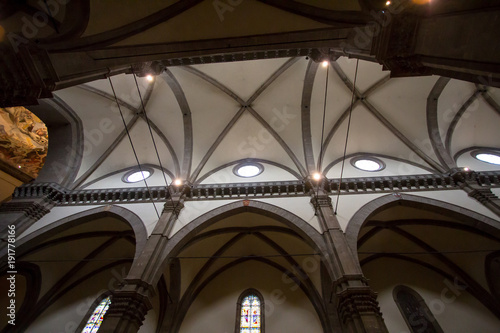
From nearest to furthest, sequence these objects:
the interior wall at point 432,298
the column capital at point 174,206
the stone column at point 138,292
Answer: the stone column at point 138,292 → the interior wall at point 432,298 → the column capital at point 174,206

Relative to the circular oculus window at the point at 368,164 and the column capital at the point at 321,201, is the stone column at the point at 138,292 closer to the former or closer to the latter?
the column capital at the point at 321,201

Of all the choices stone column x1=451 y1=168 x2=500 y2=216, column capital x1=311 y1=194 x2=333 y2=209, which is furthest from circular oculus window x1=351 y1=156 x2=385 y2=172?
column capital x1=311 y1=194 x2=333 y2=209

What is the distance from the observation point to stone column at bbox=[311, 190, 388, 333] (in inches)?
200

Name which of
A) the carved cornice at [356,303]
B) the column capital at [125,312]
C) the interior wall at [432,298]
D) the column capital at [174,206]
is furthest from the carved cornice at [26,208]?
the interior wall at [432,298]

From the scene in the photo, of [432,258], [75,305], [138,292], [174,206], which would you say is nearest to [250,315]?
[174,206]

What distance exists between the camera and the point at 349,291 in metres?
5.51

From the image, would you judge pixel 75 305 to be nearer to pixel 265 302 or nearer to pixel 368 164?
pixel 265 302

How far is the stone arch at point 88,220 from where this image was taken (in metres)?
7.89

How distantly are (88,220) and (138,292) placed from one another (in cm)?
448

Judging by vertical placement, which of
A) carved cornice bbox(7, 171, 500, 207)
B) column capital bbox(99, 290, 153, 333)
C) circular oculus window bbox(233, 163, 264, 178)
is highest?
circular oculus window bbox(233, 163, 264, 178)

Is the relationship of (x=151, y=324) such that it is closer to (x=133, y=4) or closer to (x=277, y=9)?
(x=133, y=4)

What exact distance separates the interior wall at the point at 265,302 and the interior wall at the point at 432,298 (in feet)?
8.21

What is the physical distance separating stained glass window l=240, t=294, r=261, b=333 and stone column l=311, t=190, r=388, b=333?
3.80m

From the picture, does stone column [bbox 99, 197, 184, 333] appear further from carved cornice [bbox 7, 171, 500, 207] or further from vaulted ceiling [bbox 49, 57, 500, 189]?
vaulted ceiling [bbox 49, 57, 500, 189]
